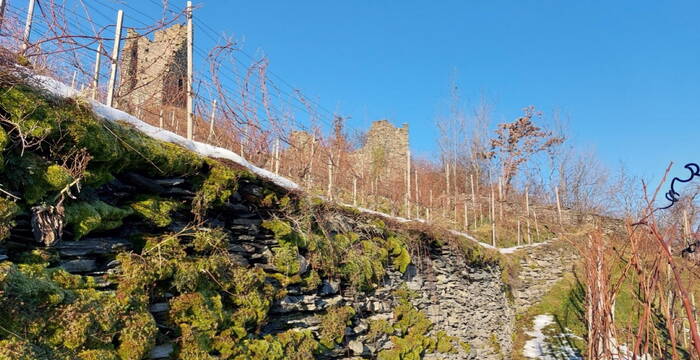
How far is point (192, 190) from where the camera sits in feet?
11.1

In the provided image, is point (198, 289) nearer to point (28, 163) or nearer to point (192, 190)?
point (192, 190)

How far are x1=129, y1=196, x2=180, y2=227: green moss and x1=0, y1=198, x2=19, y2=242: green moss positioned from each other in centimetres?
83

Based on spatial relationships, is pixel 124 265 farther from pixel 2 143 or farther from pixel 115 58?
pixel 115 58

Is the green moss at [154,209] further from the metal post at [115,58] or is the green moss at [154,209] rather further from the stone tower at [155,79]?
the metal post at [115,58]

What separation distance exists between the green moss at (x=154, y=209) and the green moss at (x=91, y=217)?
0.18 m

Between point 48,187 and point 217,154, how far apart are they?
160 centimetres

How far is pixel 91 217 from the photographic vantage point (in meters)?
2.52

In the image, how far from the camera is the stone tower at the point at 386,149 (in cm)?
1723

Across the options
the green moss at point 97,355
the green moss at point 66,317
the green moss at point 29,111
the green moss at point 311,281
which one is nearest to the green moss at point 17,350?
the green moss at point 66,317

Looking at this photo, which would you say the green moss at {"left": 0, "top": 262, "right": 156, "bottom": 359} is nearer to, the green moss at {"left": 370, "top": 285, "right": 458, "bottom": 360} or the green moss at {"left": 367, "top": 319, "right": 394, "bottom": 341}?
the green moss at {"left": 367, "top": 319, "right": 394, "bottom": 341}

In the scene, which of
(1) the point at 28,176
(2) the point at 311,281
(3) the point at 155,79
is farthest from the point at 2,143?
(2) the point at 311,281

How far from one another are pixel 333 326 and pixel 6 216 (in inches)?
123

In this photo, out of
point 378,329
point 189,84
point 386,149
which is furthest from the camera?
point 386,149

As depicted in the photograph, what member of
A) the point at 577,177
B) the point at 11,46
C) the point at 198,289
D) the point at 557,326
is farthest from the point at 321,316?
the point at 577,177
